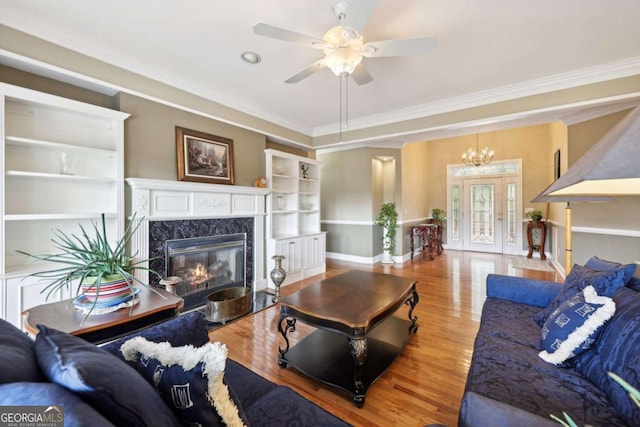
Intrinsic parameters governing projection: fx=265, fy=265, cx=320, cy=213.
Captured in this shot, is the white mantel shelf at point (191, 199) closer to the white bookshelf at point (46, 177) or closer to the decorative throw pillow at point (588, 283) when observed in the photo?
the white bookshelf at point (46, 177)

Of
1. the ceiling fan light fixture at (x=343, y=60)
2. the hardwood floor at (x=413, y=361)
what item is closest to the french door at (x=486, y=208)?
the hardwood floor at (x=413, y=361)

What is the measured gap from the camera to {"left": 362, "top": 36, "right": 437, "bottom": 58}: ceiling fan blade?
1835mm

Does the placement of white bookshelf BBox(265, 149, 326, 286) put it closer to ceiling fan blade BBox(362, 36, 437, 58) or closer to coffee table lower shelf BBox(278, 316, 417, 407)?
coffee table lower shelf BBox(278, 316, 417, 407)

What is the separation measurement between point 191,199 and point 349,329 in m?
2.46

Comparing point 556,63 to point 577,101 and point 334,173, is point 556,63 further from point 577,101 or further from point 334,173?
point 334,173

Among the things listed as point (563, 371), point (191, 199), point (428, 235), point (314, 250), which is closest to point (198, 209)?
point (191, 199)

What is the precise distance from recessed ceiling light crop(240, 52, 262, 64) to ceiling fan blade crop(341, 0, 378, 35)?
1184 millimetres

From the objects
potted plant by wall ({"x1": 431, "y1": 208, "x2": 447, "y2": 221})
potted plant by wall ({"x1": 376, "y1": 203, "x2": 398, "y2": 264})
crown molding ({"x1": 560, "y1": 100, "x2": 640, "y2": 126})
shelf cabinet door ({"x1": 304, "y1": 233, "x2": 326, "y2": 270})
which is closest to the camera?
crown molding ({"x1": 560, "y1": 100, "x2": 640, "y2": 126})

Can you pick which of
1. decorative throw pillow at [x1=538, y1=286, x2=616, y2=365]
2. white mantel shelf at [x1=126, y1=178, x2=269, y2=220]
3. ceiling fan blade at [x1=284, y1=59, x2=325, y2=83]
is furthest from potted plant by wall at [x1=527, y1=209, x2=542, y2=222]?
ceiling fan blade at [x1=284, y1=59, x2=325, y2=83]

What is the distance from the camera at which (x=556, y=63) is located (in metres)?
2.74

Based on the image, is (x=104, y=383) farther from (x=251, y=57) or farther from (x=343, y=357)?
(x=251, y=57)

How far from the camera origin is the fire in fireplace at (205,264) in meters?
3.15

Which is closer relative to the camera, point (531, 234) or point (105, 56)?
point (105, 56)

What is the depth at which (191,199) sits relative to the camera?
3199 millimetres
